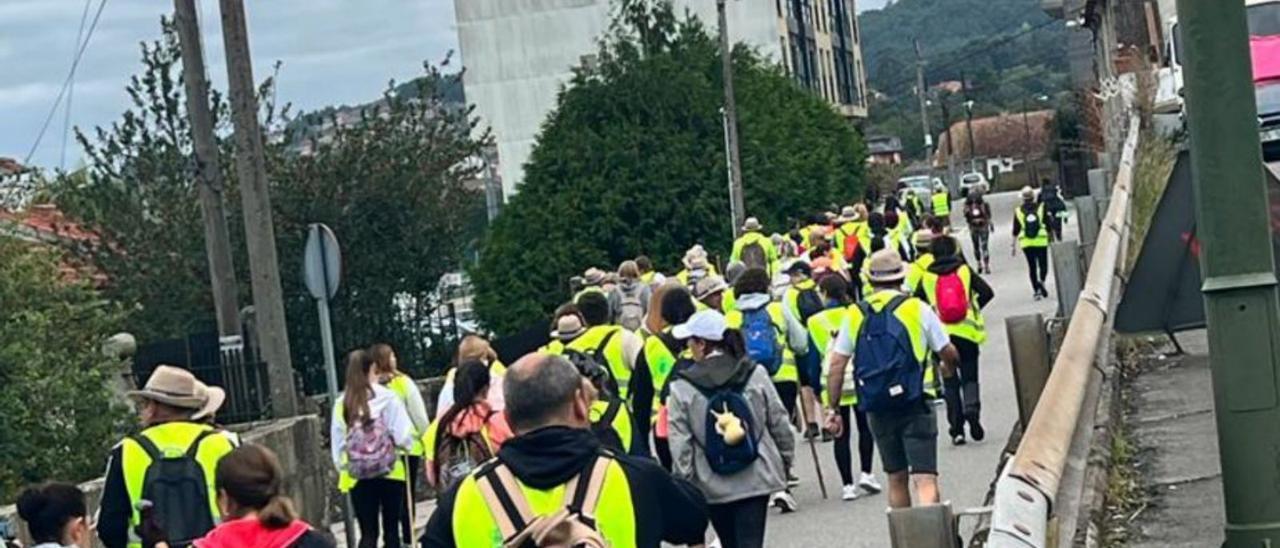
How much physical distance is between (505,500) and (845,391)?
9.36 metres

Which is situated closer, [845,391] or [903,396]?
[903,396]

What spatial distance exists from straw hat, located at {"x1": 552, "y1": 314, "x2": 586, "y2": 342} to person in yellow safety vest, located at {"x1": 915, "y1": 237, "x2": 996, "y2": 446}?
3747 millimetres

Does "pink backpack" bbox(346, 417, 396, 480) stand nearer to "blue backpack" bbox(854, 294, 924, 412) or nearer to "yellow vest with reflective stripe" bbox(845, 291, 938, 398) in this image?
"yellow vest with reflective stripe" bbox(845, 291, 938, 398)

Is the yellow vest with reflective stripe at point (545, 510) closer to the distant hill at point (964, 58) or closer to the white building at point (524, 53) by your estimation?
the white building at point (524, 53)

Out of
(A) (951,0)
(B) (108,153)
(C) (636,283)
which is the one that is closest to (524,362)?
(C) (636,283)

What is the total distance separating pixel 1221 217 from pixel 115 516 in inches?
192

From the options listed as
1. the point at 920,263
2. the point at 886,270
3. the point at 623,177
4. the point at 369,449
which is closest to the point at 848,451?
the point at 886,270

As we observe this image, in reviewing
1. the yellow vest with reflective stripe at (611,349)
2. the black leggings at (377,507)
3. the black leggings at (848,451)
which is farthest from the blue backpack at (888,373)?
the black leggings at (377,507)

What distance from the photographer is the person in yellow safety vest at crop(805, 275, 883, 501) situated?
14.8 metres

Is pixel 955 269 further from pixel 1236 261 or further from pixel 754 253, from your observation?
pixel 754 253

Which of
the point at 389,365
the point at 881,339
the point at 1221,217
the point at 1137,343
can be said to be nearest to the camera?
the point at 1221,217

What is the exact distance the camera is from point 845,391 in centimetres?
1475

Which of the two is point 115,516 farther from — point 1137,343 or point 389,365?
point 1137,343

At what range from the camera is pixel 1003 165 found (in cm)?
13038
